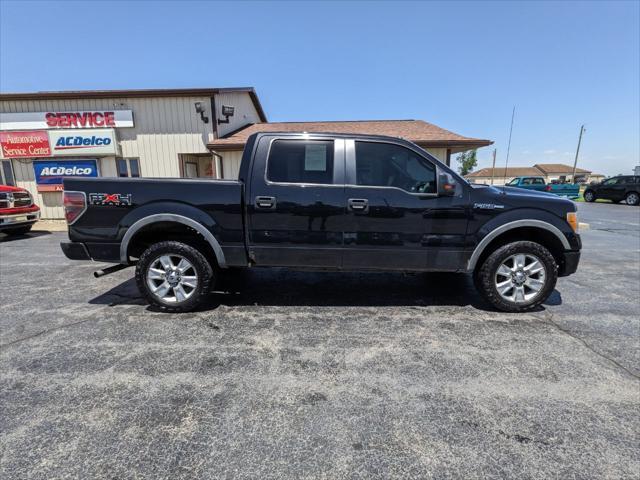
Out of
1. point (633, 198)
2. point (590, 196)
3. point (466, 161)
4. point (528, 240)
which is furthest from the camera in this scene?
point (466, 161)

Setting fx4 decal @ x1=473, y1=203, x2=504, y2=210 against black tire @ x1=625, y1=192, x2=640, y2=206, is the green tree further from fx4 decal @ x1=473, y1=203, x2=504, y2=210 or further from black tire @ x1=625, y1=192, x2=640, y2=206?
fx4 decal @ x1=473, y1=203, x2=504, y2=210

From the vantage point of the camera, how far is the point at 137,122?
1240cm

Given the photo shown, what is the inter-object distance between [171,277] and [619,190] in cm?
2809

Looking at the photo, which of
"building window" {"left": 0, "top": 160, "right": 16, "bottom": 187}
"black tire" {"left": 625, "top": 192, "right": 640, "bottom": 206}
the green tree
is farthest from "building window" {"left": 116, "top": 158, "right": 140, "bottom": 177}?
the green tree

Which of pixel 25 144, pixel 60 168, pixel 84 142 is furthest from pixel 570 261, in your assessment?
pixel 25 144

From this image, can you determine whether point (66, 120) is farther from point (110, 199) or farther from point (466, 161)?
point (466, 161)

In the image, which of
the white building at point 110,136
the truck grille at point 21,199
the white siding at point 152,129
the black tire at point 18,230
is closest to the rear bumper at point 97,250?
the truck grille at point 21,199

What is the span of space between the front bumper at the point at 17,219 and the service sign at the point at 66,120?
444 centimetres

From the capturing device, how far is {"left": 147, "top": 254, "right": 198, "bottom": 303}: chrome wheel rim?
3879 mm

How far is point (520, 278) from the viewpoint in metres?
3.89

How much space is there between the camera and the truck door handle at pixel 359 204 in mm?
3713

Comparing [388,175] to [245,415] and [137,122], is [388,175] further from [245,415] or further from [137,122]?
[137,122]

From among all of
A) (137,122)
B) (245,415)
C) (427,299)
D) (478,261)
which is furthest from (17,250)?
(478,261)

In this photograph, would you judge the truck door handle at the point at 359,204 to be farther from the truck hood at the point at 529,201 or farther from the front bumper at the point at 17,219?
the front bumper at the point at 17,219
